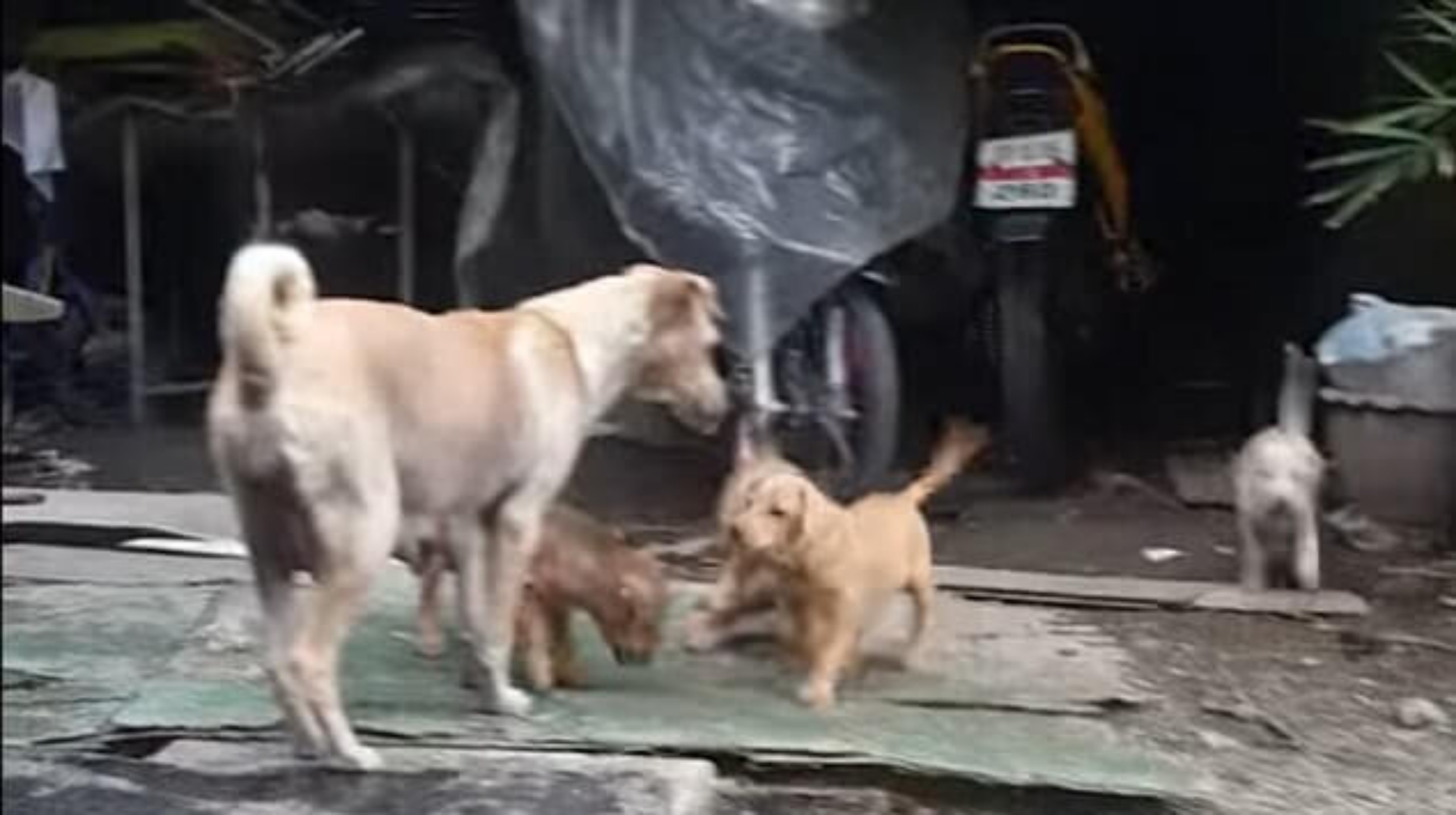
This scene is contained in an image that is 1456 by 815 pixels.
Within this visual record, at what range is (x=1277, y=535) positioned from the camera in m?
4.68

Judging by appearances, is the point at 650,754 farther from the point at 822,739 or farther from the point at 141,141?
the point at 141,141

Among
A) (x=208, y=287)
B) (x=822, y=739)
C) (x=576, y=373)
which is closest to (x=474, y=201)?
(x=208, y=287)

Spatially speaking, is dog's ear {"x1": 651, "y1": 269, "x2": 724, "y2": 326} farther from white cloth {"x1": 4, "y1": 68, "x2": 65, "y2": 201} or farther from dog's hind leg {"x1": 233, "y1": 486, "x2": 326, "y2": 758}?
white cloth {"x1": 4, "y1": 68, "x2": 65, "y2": 201}

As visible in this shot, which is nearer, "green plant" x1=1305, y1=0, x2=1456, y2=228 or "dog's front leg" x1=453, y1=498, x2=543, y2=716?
"dog's front leg" x1=453, y1=498, x2=543, y2=716

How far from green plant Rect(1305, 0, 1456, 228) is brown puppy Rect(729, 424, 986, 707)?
4.42ft

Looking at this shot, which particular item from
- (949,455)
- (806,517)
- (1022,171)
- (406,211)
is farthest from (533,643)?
(1022,171)

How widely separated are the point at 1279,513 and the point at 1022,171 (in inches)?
40.0

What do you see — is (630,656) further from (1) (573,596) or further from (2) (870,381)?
(2) (870,381)

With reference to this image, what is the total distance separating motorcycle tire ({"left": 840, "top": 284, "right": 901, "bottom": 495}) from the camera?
4.85 meters

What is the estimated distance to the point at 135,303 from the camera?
15.8 ft

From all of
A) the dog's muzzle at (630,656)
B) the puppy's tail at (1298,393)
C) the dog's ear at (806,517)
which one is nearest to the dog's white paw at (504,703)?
the dog's muzzle at (630,656)

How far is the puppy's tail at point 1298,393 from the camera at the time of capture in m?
5.30

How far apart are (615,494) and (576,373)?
1.20m

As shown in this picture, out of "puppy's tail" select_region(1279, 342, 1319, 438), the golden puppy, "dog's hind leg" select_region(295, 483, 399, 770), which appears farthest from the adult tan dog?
"puppy's tail" select_region(1279, 342, 1319, 438)
